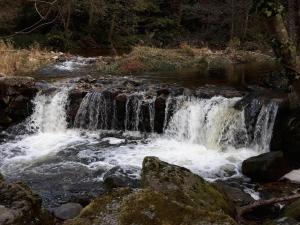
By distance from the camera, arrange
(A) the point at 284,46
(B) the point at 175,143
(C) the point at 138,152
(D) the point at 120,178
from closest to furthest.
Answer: (A) the point at 284,46
(D) the point at 120,178
(C) the point at 138,152
(B) the point at 175,143

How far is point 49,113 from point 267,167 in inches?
278

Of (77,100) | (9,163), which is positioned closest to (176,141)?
(77,100)

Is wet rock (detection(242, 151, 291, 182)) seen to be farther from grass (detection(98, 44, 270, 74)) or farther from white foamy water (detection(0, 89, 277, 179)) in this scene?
grass (detection(98, 44, 270, 74))

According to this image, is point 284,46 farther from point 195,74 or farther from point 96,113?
point 195,74

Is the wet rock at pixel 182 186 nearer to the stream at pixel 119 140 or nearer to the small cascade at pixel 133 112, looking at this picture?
the stream at pixel 119 140

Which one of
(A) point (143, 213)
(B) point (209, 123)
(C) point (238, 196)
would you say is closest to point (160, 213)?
(A) point (143, 213)

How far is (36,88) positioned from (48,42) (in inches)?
465

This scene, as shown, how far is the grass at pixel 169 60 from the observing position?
681 inches

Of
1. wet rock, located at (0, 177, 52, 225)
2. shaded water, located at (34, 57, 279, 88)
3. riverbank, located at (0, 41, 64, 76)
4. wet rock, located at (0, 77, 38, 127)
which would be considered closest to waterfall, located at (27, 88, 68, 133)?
wet rock, located at (0, 77, 38, 127)

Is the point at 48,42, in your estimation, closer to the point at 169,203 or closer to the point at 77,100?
the point at 77,100

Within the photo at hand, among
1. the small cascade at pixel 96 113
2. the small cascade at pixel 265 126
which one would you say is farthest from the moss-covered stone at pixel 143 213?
the small cascade at pixel 96 113

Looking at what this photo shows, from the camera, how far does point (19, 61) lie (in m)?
17.3

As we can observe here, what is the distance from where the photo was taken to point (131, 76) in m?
15.8

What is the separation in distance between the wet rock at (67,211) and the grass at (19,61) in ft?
31.3
